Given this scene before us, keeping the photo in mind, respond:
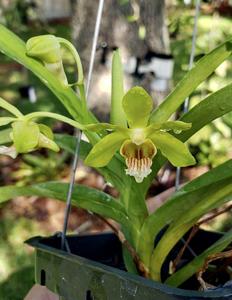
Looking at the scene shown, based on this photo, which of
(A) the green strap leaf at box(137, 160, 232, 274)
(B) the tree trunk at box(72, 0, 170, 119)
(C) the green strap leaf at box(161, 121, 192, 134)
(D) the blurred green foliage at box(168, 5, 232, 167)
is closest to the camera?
(C) the green strap leaf at box(161, 121, 192, 134)

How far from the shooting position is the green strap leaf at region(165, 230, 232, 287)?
89 centimetres

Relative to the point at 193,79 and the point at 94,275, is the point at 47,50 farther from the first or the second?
the point at 94,275

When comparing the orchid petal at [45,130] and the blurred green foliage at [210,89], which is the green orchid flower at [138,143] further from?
the blurred green foliage at [210,89]

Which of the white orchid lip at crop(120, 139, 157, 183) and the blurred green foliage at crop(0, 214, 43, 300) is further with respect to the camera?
the blurred green foliage at crop(0, 214, 43, 300)

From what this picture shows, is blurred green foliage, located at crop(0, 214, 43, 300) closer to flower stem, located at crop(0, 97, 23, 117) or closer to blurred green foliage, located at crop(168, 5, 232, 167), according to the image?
blurred green foliage, located at crop(168, 5, 232, 167)

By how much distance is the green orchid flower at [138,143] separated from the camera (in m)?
0.75

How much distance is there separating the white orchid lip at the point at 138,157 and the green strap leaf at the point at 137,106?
0.03m

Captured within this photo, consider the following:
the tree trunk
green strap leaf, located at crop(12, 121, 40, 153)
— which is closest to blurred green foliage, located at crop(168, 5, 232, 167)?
the tree trunk

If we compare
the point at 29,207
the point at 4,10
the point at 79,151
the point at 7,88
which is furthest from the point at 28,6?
the point at 79,151

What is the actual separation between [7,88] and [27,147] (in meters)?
3.72

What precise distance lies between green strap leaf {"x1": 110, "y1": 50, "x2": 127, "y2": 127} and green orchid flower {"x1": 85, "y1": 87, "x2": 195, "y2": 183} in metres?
0.09

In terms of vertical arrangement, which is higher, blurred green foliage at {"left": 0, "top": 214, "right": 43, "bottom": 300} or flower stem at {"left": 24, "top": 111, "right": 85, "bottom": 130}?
blurred green foliage at {"left": 0, "top": 214, "right": 43, "bottom": 300}

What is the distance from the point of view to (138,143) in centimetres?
76

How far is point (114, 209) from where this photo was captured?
2.96 feet
